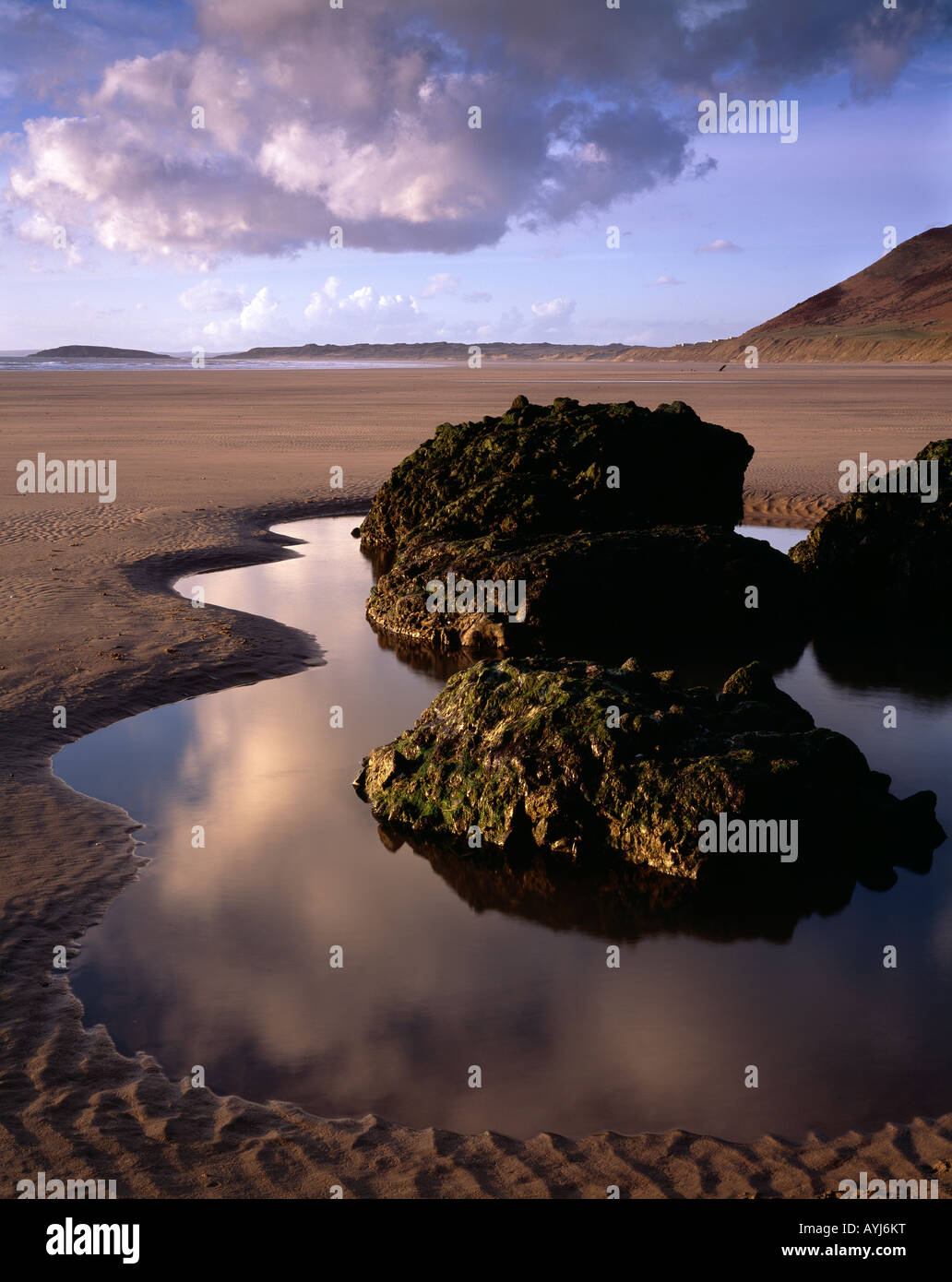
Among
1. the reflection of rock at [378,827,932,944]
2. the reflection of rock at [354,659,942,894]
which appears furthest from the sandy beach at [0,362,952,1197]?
the reflection of rock at [354,659,942,894]

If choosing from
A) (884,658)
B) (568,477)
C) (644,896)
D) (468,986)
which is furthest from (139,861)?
(568,477)

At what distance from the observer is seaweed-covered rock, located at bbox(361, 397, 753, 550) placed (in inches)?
660

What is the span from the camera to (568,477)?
17359 millimetres

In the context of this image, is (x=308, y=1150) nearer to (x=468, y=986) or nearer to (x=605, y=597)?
(x=468, y=986)

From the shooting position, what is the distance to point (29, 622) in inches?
506

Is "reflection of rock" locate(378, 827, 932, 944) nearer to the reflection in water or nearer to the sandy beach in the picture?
the reflection in water

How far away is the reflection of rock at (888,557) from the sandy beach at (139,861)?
5448 mm

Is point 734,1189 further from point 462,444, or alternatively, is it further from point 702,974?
point 462,444

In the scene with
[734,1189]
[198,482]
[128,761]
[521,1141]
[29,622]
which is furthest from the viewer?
[198,482]

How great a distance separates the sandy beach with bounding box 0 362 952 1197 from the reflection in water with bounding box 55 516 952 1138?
0.20m

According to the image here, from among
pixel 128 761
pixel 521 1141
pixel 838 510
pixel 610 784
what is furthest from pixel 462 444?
pixel 521 1141

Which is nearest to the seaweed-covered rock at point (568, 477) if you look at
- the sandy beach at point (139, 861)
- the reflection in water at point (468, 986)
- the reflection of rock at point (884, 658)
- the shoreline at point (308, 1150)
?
the sandy beach at point (139, 861)

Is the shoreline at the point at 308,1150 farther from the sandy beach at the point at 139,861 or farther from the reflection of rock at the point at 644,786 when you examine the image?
the reflection of rock at the point at 644,786

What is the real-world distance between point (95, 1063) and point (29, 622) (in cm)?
850
